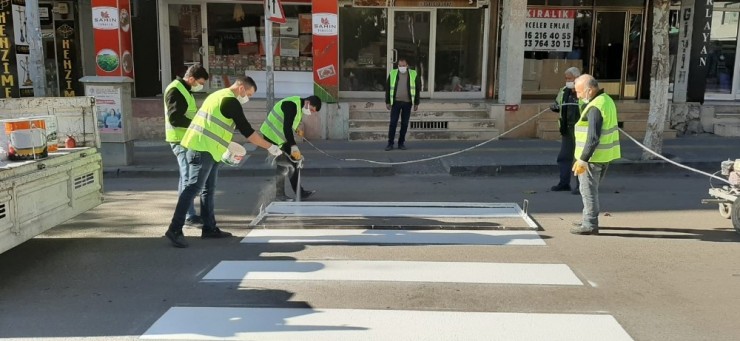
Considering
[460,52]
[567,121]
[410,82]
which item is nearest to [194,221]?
[567,121]

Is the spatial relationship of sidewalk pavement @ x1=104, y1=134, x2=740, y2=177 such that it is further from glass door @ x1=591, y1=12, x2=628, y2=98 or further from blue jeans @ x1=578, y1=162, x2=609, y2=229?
blue jeans @ x1=578, y1=162, x2=609, y2=229

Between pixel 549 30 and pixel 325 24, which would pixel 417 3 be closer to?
pixel 325 24

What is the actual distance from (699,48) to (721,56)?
2405 mm

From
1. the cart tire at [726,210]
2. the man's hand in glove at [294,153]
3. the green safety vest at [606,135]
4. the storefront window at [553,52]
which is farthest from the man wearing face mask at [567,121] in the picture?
the storefront window at [553,52]

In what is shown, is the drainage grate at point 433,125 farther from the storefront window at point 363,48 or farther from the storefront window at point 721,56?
the storefront window at point 721,56

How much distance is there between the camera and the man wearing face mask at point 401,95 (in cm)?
1277

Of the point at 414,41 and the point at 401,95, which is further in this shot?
the point at 414,41

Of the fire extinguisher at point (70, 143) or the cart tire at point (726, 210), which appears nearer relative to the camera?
the fire extinguisher at point (70, 143)

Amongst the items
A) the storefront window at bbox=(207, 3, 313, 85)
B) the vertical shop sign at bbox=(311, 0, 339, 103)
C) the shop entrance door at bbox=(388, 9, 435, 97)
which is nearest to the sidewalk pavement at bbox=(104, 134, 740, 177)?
the vertical shop sign at bbox=(311, 0, 339, 103)

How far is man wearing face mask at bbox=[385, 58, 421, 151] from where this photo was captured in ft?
41.9

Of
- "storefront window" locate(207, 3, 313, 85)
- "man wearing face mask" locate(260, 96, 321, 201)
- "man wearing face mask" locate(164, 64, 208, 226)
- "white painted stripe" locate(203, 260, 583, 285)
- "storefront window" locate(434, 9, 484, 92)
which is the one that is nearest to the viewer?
"white painted stripe" locate(203, 260, 583, 285)

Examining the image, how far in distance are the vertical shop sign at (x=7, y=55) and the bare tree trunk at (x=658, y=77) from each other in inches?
512

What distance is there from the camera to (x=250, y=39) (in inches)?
643

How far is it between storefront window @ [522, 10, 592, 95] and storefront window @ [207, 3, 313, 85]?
19.3ft
